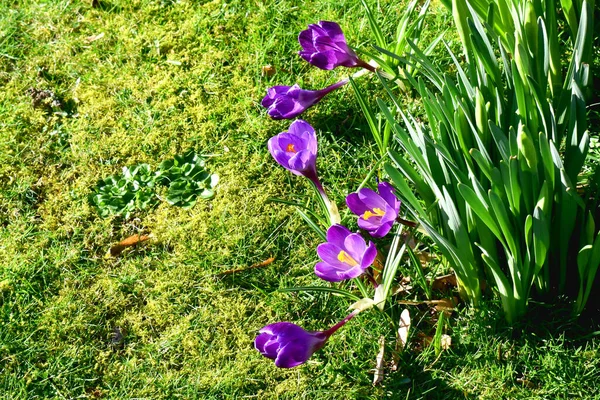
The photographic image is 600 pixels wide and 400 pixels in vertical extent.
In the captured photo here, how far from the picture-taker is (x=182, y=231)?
2.81m

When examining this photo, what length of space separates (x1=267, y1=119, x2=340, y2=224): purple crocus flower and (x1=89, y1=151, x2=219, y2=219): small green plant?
0.51 m

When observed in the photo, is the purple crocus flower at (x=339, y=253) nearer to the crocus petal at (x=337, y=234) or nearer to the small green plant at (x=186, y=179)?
the crocus petal at (x=337, y=234)

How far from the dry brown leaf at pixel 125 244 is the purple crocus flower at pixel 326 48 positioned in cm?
96

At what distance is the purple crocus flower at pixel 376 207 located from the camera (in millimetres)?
2287

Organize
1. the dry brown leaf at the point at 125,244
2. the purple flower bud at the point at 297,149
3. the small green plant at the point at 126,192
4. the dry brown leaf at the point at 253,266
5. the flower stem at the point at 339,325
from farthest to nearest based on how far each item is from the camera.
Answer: the small green plant at the point at 126,192, the dry brown leaf at the point at 125,244, the dry brown leaf at the point at 253,266, the purple flower bud at the point at 297,149, the flower stem at the point at 339,325

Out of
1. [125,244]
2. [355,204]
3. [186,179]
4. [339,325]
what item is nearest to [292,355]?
[339,325]

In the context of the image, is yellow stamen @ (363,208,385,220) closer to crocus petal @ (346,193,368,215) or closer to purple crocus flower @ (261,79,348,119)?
crocus petal @ (346,193,368,215)

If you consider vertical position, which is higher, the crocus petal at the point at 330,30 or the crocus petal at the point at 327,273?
the crocus petal at the point at 330,30

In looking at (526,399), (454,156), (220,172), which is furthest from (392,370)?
(220,172)

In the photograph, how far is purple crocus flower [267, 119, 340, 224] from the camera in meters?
2.48

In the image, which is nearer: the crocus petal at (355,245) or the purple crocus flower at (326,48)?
the crocus petal at (355,245)

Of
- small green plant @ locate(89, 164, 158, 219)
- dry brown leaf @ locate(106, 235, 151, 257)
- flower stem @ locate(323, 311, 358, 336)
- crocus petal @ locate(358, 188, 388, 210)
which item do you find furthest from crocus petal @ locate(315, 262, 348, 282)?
small green plant @ locate(89, 164, 158, 219)

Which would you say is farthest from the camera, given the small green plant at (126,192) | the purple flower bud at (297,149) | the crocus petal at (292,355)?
the small green plant at (126,192)

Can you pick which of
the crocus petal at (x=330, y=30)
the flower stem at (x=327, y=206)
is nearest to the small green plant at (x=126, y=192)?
the flower stem at (x=327, y=206)
